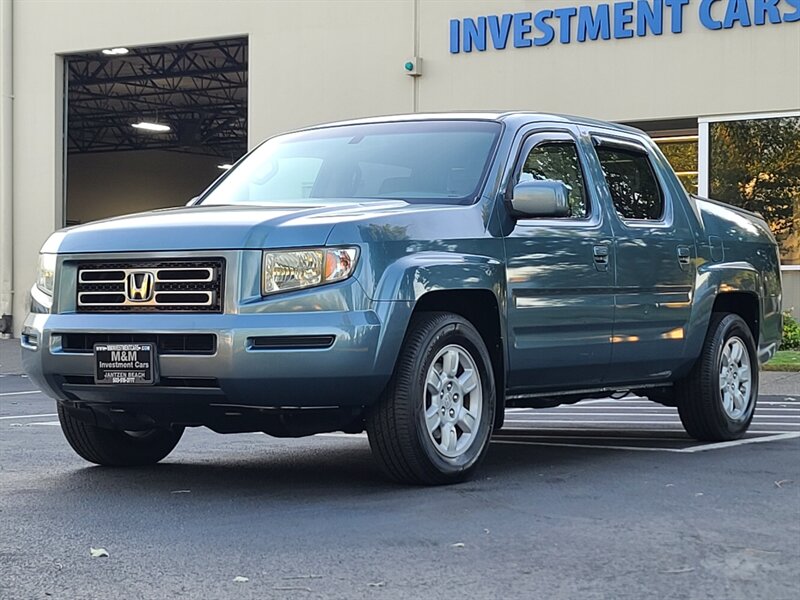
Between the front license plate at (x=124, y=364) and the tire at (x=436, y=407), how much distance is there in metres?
1.01

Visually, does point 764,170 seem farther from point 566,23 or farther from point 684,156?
point 566,23

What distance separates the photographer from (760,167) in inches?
772

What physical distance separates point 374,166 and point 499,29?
13.9 meters

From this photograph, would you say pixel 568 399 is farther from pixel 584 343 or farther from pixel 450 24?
pixel 450 24

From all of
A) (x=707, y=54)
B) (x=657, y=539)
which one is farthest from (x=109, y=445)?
(x=707, y=54)

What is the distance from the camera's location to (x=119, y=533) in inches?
220

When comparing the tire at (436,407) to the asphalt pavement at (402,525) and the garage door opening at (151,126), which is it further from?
the garage door opening at (151,126)

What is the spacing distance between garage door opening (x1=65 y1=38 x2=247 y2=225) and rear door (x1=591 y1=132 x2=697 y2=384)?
24023mm

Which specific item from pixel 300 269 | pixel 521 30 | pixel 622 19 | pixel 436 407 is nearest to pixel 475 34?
pixel 521 30

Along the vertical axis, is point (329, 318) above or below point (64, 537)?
above

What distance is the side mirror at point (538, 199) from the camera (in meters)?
7.09

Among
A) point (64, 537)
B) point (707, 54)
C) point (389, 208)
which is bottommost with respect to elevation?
point (64, 537)

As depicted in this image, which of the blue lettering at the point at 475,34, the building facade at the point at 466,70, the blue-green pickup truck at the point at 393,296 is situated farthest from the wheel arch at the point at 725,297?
the blue lettering at the point at 475,34

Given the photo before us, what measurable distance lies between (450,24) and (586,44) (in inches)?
88.9
